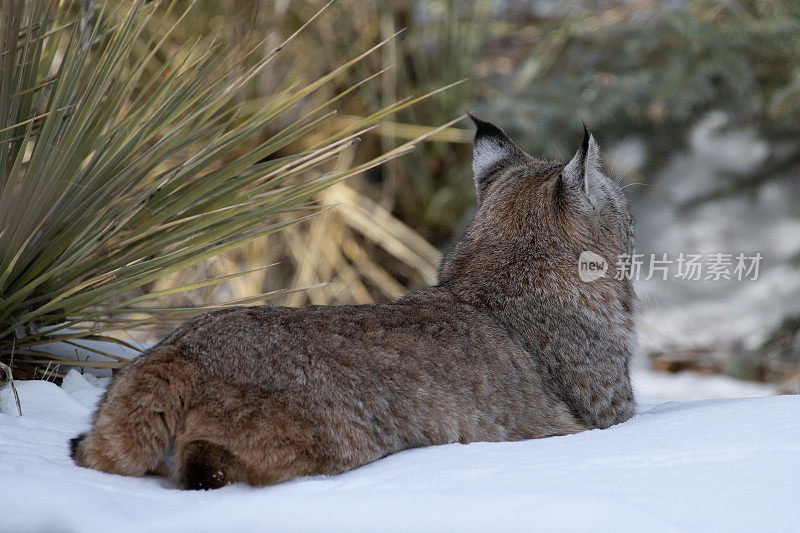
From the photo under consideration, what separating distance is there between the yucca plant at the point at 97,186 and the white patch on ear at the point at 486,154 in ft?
1.74

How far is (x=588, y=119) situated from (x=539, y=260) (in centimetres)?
295

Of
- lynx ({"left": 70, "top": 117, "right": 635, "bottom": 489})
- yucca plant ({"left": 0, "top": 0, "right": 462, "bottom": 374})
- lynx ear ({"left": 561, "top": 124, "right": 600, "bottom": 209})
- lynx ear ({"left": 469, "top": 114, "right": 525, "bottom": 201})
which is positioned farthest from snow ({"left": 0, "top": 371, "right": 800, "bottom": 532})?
lynx ear ({"left": 469, "top": 114, "right": 525, "bottom": 201})

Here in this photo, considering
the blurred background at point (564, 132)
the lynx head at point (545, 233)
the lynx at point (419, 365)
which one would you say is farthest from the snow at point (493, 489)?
the blurred background at point (564, 132)

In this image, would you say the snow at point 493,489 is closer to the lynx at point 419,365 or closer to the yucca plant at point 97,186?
the lynx at point 419,365

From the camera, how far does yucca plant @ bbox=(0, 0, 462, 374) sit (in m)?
2.69

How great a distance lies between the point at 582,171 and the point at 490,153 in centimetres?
67

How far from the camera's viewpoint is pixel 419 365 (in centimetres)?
236

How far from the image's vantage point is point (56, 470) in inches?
77.6

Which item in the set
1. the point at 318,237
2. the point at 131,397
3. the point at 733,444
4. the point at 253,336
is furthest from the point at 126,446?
the point at 318,237

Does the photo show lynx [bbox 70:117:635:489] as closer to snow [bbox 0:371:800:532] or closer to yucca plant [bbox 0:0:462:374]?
snow [bbox 0:371:800:532]

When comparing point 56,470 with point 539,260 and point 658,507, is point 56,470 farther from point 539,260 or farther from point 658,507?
point 539,260

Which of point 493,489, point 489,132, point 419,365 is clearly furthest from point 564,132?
point 493,489

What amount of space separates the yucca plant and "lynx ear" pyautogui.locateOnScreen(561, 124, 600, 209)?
0.62 meters

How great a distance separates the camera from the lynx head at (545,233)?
2.89 meters
